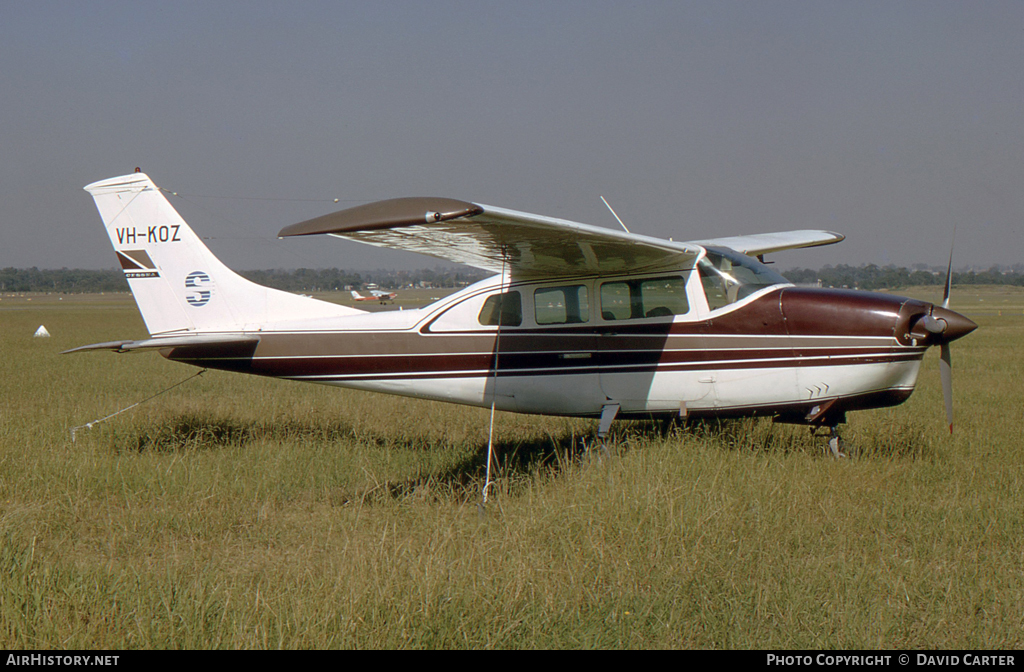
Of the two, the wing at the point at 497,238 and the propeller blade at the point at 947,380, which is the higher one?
the wing at the point at 497,238

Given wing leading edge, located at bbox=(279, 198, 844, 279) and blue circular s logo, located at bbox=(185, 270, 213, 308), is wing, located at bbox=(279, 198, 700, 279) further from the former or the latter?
blue circular s logo, located at bbox=(185, 270, 213, 308)

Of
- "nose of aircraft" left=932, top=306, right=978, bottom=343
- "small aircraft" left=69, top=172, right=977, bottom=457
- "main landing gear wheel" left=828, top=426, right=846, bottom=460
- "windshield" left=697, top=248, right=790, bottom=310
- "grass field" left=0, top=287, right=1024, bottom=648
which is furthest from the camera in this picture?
"main landing gear wheel" left=828, top=426, right=846, bottom=460

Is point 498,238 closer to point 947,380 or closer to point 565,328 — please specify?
point 565,328

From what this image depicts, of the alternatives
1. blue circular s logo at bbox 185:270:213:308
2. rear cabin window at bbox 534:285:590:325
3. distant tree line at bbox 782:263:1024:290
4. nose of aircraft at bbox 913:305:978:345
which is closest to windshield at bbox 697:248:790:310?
rear cabin window at bbox 534:285:590:325

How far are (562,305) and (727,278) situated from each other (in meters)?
1.64

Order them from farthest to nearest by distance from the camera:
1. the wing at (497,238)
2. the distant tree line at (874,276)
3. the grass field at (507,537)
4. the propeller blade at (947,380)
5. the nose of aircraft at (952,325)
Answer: the distant tree line at (874,276) < the propeller blade at (947,380) < the nose of aircraft at (952,325) < the wing at (497,238) < the grass field at (507,537)

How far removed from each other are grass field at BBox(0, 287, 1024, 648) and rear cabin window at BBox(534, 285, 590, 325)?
1.38 metres

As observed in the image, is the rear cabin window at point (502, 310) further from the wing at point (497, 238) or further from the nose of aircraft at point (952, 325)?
the nose of aircraft at point (952, 325)

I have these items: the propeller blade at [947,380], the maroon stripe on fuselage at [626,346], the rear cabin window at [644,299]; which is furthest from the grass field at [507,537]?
the rear cabin window at [644,299]

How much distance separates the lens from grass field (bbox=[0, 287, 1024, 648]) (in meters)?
3.52

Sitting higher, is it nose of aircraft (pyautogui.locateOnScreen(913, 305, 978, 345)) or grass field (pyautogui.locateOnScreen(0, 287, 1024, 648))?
nose of aircraft (pyautogui.locateOnScreen(913, 305, 978, 345))

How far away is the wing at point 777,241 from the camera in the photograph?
9.90 m

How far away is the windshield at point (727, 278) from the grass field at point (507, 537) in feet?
4.85

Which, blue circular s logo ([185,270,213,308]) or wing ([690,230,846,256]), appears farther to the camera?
wing ([690,230,846,256])
